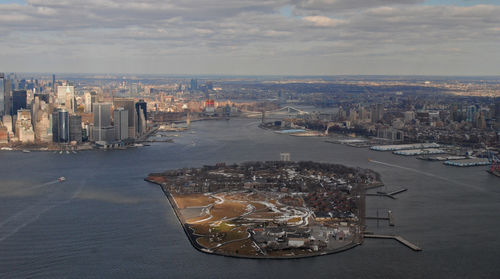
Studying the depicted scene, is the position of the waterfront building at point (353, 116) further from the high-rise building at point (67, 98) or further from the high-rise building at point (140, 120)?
the high-rise building at point (67, 98)

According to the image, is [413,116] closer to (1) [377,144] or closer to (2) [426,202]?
(1) [377,144]

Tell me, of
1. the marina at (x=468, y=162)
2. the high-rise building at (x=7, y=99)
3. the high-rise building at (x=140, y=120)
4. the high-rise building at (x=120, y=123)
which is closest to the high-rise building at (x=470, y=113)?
the marina at (x=468, y=162)

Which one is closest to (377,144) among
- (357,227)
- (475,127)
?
(475,127)

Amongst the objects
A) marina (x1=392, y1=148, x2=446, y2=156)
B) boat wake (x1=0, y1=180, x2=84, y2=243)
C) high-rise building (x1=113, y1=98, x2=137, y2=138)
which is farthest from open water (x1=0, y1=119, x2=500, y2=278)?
high-rise building (x1=113, y1=98, x2=137, y2=138)

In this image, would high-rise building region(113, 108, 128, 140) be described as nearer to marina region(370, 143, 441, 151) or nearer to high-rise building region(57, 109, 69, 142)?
high-rise building region(57, 109, 69, 142)

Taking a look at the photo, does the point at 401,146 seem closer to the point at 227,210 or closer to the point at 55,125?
the point at 227,210

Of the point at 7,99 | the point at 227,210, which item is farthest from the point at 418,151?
the point at 7,99

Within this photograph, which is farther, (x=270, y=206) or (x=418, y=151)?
(x=418, y=151)
